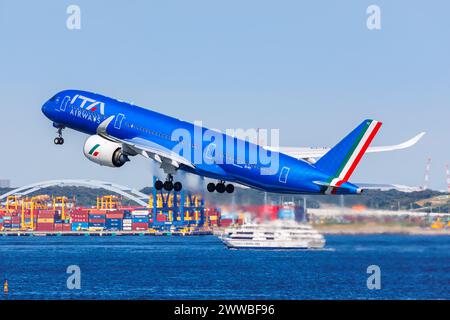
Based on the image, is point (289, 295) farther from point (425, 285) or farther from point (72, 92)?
point (72, 92)

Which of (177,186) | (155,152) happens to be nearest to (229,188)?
(177,186)

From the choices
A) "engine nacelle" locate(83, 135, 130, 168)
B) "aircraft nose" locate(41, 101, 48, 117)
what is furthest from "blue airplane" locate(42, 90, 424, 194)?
"aircraft nose" locate(41, 101, 48, 117)

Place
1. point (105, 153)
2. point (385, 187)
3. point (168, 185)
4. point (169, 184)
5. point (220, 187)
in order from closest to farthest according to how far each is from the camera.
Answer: point (385, 187) < point (168, 185) < point (169, 184) < point (105, 153) < point (220, 187)

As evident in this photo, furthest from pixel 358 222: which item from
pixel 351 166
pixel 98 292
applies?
pixel 98 292

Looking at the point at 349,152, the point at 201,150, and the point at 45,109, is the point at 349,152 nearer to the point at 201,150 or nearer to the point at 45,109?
the point at 201,150

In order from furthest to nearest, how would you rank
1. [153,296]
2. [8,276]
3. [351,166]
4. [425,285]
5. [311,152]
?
[8,276] < [425,285] < [153,296] < [311,152] < [351,166]

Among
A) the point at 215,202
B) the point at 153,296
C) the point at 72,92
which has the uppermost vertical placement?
the point at 72,92

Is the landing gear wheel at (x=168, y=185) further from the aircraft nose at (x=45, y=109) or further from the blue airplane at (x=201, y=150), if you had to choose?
the aircraft nose at (x=45, y=109)
